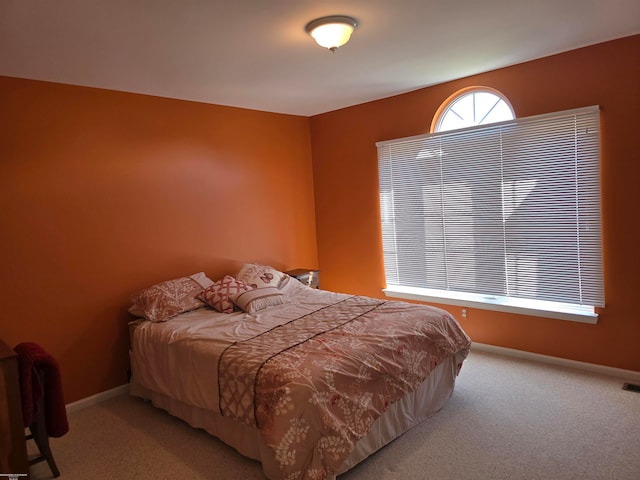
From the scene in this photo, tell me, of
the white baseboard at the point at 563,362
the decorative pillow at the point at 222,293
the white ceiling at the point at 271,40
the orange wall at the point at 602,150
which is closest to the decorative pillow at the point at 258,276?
the decorative pillow at the point at 222,293

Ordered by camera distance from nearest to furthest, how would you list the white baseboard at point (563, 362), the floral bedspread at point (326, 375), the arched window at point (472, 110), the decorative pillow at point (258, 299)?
the floral bedspread at point (326, 375), the white baseboard at point (563, 362), the decorative pillow at point (258, 299), the arched window at point (472, 110)

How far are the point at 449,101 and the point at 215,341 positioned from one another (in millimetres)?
3192

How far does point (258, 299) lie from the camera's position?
3.71 metres

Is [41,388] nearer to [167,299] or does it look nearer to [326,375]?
[167,299]

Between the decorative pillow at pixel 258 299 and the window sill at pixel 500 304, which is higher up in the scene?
the decorative pillow at pixel 258 299

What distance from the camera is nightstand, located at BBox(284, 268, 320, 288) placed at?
189 inches

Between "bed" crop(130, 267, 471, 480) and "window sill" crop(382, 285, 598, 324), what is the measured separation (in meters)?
0.90

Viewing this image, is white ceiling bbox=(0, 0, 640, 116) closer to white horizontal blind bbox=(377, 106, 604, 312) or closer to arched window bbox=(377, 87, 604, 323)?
arched window bbox=(377, 87, 604, 323)

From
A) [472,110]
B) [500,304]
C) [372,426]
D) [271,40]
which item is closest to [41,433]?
[372,426]

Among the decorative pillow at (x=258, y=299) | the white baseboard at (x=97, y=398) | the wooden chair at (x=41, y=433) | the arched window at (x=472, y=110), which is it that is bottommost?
the white baseboard at (x=97, y=398)

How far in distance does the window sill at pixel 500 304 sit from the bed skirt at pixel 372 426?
926 mm

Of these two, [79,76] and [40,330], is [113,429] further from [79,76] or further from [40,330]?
[79,76]

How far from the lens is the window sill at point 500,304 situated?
3598mm

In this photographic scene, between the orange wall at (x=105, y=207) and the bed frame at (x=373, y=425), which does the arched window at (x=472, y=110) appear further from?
the bed frame at (x=373, y=425)
